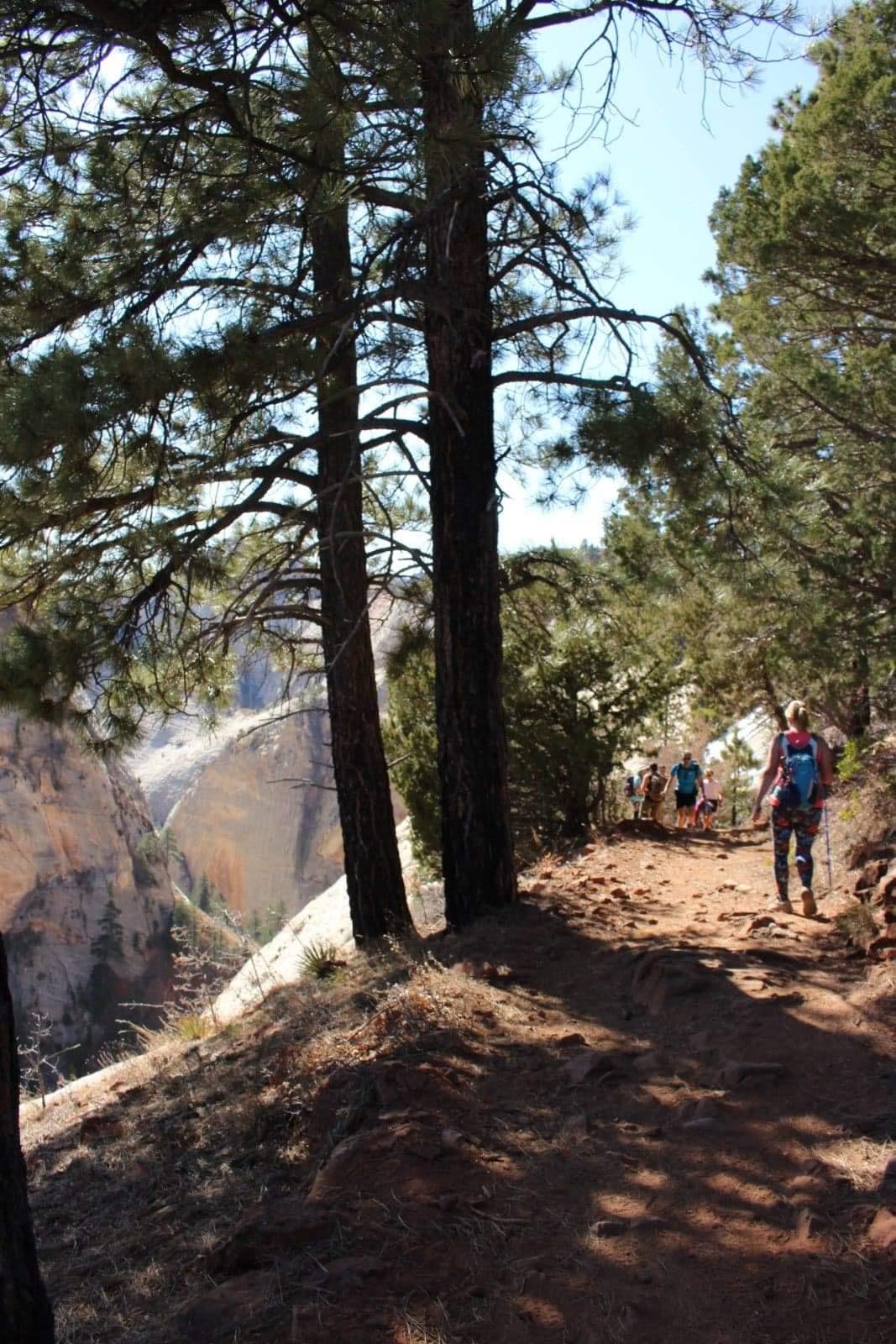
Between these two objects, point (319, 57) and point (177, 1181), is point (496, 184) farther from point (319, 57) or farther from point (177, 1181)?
point (177, 1181)

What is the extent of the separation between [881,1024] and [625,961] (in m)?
1.85

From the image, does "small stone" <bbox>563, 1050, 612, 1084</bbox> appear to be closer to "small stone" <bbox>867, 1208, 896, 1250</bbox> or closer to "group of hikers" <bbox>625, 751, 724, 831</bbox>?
"small stone" <bbox>867, 1208, 896, 1250</bbox>

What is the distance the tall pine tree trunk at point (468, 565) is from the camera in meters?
8.30

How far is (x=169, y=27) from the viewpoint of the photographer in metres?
5.80

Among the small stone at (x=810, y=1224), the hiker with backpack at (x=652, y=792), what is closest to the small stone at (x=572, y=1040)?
the small stone at (x=810, y=1224)

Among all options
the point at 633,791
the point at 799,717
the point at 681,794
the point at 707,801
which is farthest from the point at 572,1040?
the point at 707,801

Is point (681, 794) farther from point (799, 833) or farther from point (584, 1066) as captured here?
point (584, 1066)

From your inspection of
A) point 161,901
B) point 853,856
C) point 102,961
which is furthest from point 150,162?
point 161,901

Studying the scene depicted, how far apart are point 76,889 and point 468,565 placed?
4582cm

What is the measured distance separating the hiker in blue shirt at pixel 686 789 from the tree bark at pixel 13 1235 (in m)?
13.5

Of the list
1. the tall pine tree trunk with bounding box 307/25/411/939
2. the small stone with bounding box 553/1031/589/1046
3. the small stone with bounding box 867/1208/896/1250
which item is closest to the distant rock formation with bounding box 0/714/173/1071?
the tall pine tree trunk with bounding box 307/25/411/939

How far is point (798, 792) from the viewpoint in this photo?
26.9ft

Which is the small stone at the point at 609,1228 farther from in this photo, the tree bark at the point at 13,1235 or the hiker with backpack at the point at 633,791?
the hiker with backpack at the point at 633,791

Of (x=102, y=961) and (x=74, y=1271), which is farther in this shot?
(x=102, y=961)
